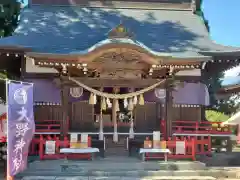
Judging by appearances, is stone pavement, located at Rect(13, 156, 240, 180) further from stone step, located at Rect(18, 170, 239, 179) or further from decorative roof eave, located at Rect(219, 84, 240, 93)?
decorative roof eave, located at Rect(219, 84, 240, 93)

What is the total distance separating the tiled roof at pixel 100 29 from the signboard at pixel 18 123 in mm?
3140

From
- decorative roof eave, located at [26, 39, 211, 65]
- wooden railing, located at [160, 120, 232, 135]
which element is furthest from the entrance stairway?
decorative roof eave, located at [26, 39, 211, 65]

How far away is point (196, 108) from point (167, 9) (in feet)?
16.0

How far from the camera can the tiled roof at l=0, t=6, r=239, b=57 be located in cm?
1188

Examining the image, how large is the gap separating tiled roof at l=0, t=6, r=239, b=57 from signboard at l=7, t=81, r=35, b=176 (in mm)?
3140

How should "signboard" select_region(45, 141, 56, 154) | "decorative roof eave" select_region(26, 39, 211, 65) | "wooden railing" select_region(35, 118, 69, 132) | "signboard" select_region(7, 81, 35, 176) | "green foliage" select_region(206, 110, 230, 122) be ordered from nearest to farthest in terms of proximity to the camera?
"signboard" select_region(7, 81, 35, 176)
"decorative roof eave" select_region(26, 39, 211, 65)
"signboard" select_region(45, 141, 56, 154)
"wooden railing" select_region(35, 118, 69, 132)
"green foliage" select_region(206, 110, 230, 122)

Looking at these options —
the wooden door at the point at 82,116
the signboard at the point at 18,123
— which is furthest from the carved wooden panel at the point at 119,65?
the signboard at the point at 18,123

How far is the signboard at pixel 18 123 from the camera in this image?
7.51 meters

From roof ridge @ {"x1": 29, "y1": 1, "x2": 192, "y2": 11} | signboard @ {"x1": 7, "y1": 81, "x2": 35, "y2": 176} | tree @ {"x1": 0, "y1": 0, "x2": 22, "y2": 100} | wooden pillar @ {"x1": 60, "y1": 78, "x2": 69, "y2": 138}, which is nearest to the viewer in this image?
signboard @ {"x1": 7, "y1": 81, "x2": 35, "y2": 176}

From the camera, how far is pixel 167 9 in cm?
1528

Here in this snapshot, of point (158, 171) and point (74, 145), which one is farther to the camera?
point (74, 145)

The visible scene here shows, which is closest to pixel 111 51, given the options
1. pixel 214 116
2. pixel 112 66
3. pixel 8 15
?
pixel 112 66

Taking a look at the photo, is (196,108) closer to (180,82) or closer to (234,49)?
(180,82)

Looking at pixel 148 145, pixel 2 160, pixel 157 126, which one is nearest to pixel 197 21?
pixel 157 126
